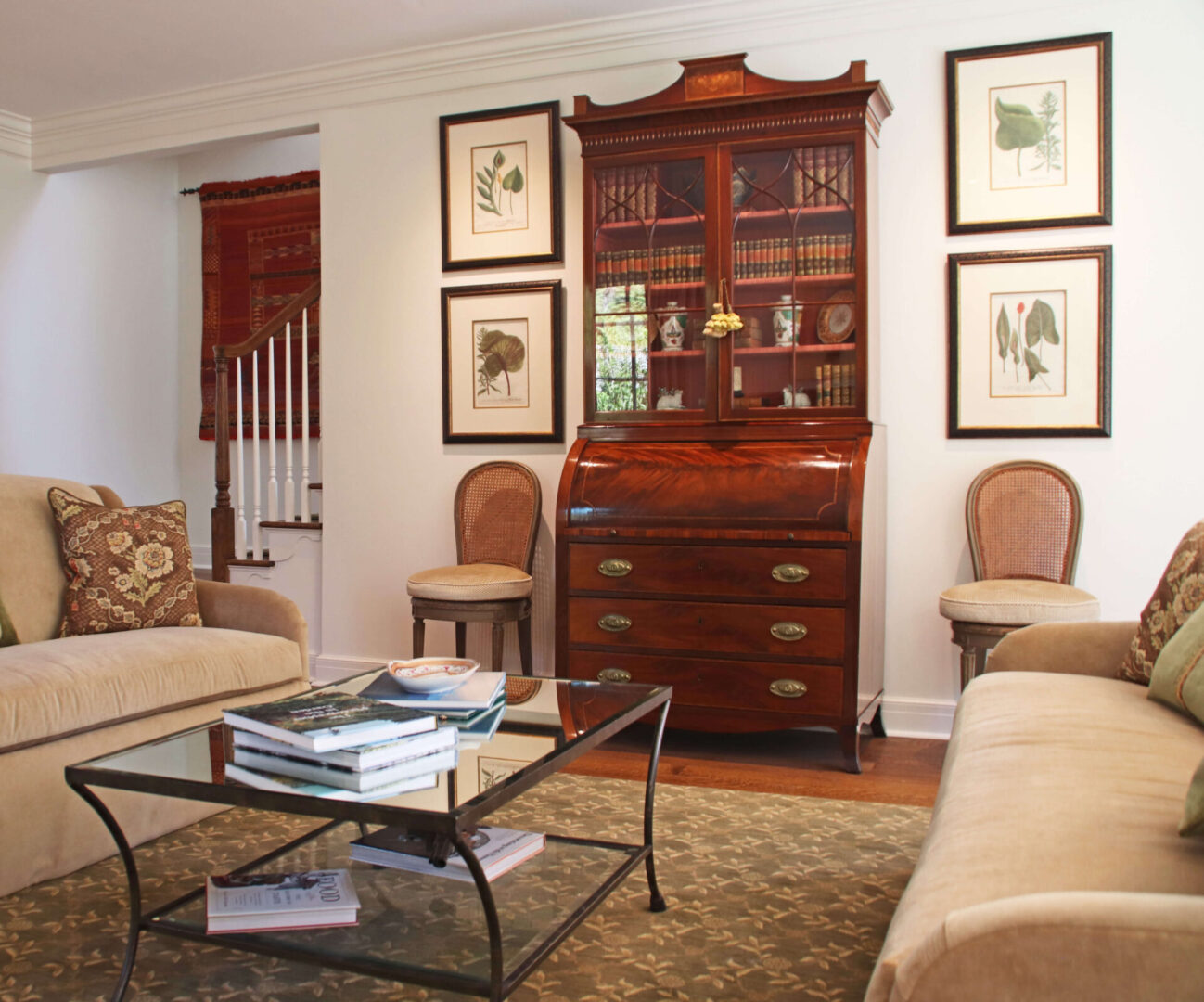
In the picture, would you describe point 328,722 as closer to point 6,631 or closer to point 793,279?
point 6,631

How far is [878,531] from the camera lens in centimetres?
353

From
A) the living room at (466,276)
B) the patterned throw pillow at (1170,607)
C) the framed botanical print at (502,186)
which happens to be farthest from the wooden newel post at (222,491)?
the patterned throw pillow at (1170,607)

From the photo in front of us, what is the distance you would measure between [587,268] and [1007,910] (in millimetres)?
3060

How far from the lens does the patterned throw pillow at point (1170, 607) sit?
207 cm

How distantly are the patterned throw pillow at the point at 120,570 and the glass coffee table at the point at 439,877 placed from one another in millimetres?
1013

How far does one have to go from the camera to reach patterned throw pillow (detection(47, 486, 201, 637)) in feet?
9.43

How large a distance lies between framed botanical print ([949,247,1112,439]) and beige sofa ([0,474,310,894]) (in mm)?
2292

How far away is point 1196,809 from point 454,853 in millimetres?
1210

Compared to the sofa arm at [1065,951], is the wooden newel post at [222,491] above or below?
above

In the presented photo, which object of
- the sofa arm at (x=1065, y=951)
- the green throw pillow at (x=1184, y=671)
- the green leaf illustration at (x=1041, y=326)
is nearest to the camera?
the sofa arm at (x=1065, y=951)

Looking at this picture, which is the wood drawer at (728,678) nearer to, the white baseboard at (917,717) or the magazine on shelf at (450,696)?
the white baseboard at (917,717)

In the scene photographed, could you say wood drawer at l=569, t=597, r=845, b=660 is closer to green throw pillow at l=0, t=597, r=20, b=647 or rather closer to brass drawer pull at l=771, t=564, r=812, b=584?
brass drawer pull at l=771, t=564, r=812, b=584

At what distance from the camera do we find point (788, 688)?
3.29 meters

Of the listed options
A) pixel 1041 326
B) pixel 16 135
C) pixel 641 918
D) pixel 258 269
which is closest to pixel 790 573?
pixel 1041 326
